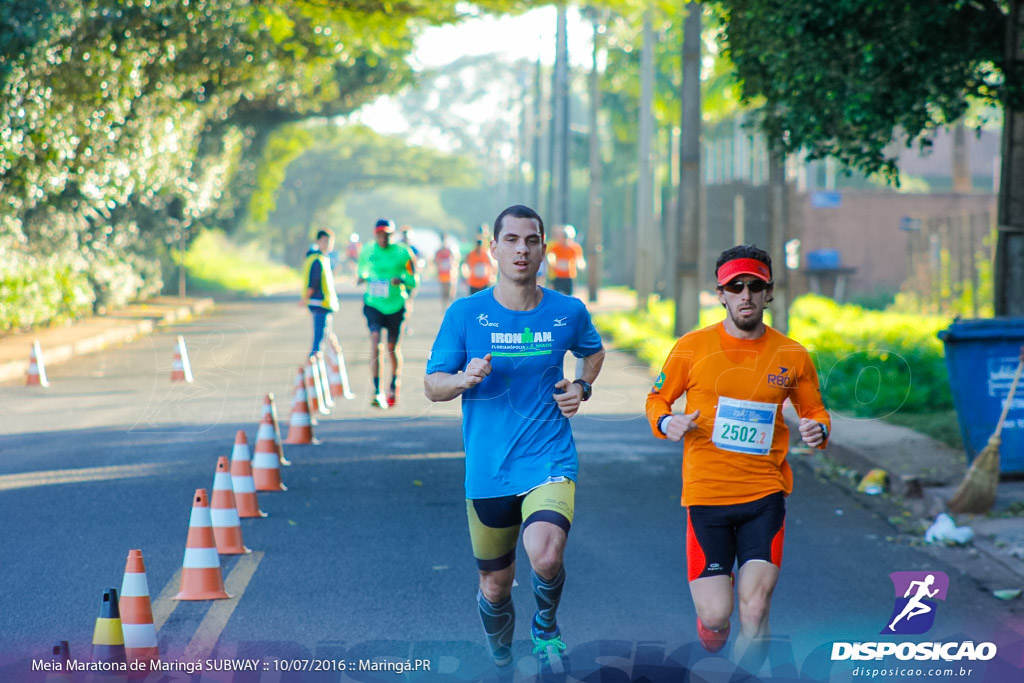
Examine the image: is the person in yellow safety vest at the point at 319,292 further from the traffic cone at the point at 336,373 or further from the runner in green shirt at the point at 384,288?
the runner in green shirt at the point at 384,288

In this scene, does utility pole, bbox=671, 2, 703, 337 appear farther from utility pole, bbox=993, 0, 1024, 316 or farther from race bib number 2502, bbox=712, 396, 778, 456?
race bib number 2502, bbox=712, 396, 778, 456

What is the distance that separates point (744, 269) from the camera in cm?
510

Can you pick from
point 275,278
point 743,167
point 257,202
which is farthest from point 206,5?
point 275,278

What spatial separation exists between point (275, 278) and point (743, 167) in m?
22.4

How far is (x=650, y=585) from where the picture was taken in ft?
24.1

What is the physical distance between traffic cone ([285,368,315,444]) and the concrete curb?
7099 mm

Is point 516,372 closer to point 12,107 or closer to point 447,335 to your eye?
point 447,335

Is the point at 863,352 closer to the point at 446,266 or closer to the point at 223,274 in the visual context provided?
the point at 446,266

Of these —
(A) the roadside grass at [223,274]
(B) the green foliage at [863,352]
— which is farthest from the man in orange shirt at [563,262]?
(A) the roadside grass at [223,274]

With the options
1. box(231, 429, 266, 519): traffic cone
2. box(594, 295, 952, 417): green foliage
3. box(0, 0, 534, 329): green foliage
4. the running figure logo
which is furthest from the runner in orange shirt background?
the running figure logo

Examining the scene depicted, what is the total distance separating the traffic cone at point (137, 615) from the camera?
18.4ft

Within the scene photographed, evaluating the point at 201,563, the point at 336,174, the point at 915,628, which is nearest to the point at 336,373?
the point at 201,563

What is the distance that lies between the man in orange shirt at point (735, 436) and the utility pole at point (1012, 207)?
680 cm

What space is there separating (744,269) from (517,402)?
0.99 meters
